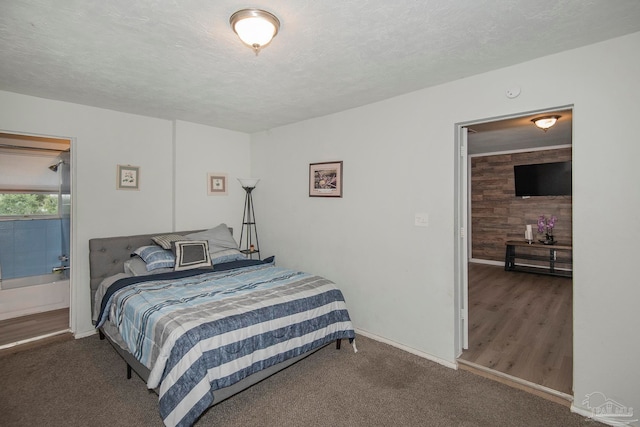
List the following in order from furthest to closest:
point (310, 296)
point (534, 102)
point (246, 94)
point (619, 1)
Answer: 1. point (246, 94)
2. point (310, 296)
3. point (534, 102)
4. point (619, 1)

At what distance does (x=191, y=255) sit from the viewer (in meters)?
3.46

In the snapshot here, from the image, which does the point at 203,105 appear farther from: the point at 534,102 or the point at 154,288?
the point at 534,102

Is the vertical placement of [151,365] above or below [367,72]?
below

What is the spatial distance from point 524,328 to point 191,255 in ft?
12.6

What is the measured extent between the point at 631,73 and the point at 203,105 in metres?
3.61

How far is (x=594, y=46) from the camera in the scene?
6.95ft

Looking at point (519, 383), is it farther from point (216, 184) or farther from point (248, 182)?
point (216, 184)

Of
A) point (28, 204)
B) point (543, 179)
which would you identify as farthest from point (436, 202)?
point (28, 204)

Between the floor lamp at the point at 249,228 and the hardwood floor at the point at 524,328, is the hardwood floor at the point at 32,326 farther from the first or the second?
the hardwood floor at the point at 524,328

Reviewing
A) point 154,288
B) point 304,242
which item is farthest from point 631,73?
point 154,288

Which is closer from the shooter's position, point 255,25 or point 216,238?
point 255,25

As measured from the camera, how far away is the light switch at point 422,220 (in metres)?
2.96

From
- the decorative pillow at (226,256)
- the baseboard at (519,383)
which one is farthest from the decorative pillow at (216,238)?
the baseboard at (519,383)

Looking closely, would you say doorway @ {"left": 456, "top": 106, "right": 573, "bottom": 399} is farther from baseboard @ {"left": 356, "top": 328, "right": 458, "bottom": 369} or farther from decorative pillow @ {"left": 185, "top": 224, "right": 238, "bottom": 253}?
decorative pillow @ {"left": 185, "top": 224, "right": 238, "bottom": 253}
